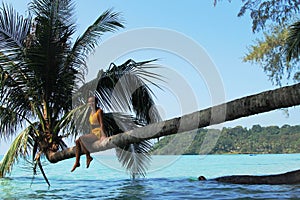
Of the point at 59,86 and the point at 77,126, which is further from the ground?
the point at 59,86

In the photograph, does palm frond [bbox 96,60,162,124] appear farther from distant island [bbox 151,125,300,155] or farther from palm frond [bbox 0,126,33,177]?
distant island [bbox 151,125,300,155]

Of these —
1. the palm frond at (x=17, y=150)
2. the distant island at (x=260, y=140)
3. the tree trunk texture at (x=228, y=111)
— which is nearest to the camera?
the tree trunk texture at (x=228, y=111)

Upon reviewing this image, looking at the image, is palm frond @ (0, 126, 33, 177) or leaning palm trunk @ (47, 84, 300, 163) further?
palm frond @ (0, 126, 33, 177)

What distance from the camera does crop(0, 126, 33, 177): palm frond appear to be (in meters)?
10.2

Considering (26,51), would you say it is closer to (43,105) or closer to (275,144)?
(43,105)

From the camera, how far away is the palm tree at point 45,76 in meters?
10.4

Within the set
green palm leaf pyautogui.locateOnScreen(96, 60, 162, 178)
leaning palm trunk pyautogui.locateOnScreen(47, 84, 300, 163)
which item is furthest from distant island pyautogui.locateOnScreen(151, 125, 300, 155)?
leaning palm trunk pyautogui.locateOnScreen(47, 84, 300, 163)

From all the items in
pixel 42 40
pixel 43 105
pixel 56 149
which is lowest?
pixel 56 149

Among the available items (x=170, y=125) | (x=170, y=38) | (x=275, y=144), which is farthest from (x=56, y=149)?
(x=275, y=144)

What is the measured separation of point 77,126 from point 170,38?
317cm

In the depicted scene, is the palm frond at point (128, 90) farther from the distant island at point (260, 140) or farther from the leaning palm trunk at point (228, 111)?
the distant island at point (260, 140)

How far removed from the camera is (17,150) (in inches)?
406

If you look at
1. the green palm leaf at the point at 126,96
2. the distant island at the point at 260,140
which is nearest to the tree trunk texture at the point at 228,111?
the green palm leaf at the point at 126,96

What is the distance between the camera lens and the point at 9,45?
1123 centimetres
